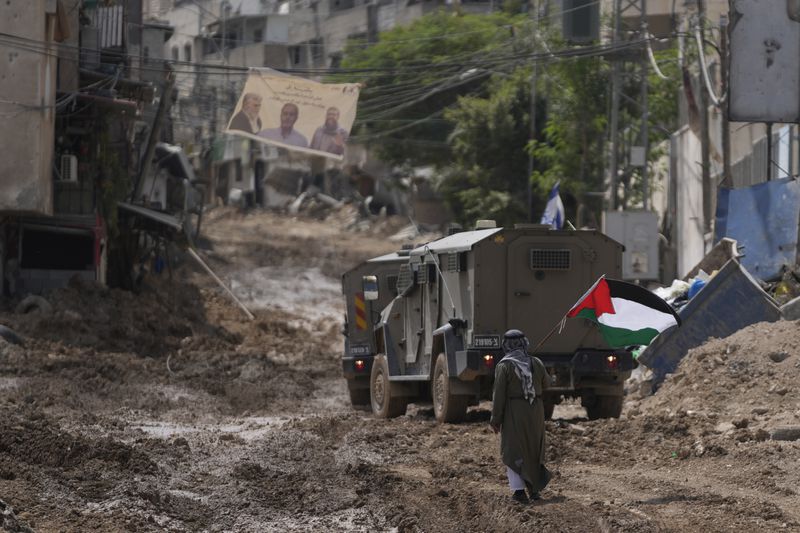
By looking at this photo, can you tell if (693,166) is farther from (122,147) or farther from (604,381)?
(604,381)

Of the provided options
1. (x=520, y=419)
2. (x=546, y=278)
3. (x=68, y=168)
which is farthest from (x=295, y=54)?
(x=520, y=419)

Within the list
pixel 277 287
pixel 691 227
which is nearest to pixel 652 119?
pixel 691 227

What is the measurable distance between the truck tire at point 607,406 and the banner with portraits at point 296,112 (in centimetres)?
925

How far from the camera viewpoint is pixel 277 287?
45531mm

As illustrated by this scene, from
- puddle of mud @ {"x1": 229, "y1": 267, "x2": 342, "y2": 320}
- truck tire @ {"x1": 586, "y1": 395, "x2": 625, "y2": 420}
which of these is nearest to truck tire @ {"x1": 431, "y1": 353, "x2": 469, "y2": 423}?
truck tire @ {"x1": 586, "y1": 395, "x2": 625, "y2": 420}

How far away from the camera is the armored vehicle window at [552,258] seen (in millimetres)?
17484

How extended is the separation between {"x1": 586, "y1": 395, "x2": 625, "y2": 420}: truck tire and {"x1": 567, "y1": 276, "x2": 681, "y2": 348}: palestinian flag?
5044mm

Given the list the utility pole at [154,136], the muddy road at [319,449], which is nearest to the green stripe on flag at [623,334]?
the muddy road at [319,449]

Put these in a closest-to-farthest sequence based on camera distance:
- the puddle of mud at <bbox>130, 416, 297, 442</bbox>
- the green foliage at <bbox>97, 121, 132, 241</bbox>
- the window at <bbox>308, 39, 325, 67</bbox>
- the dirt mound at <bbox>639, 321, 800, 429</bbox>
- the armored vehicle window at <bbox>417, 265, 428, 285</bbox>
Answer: the dirt mound at <bbox>639, 321, 800, 429</bbox>
the puddle of mud at <bbox>130, 416, 297, 442</bbox>
the armored vehicle window at <bbox>417, 265, 428, 285</bbox>
the green foliage at <bbox>97, 121, 132, 241</bbox>
the window at <bbox>308, 39, 325, 67</bbox>

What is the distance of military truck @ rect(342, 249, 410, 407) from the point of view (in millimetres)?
21688

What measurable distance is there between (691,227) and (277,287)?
51.7ft

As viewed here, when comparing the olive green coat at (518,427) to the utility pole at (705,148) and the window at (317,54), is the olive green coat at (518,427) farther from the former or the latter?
the window at (317,54)

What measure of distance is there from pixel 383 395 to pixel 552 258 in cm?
400

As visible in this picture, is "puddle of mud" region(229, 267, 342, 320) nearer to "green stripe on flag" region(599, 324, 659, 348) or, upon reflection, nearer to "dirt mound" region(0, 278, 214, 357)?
"dirt mound" region(0, 278, 214, 357)
